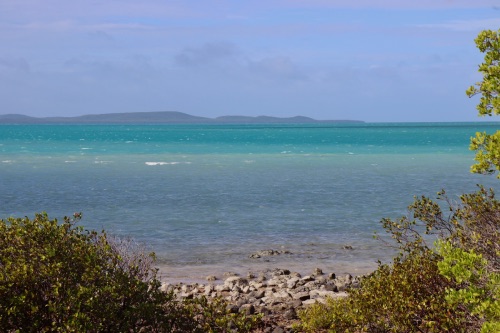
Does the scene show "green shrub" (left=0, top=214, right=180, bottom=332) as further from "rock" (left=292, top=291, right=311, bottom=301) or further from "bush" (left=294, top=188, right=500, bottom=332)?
"rock" (left=292, top=291, right=311, bottom=301)

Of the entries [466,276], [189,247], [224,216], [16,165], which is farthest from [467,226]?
[16,165]

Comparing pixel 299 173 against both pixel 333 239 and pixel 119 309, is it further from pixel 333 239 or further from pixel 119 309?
pixel 119 309

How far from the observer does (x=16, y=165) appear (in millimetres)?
66375

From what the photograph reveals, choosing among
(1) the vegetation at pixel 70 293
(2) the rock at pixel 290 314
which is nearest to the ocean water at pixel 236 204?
(2) the rock at pixel 290 314

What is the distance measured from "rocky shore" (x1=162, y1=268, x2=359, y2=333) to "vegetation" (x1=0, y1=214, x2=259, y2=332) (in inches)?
184

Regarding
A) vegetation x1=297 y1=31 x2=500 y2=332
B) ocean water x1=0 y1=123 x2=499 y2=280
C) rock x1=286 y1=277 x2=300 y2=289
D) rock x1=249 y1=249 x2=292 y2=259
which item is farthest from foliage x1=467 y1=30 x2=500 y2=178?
rock x1=249 y1=249 x2=292 y2=259

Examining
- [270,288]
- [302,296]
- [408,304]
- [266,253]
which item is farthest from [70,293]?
[266,253]

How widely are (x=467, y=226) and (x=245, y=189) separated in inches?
1286

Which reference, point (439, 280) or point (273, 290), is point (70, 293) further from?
point (273, 290)

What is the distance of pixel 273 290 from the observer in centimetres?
1750

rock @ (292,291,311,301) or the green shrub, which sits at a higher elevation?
the green shrub

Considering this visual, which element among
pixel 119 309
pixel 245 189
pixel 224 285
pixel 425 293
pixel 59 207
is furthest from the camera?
pixel 245 189

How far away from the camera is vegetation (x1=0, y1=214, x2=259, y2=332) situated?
8.04 metres

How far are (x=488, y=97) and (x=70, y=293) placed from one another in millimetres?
5588
